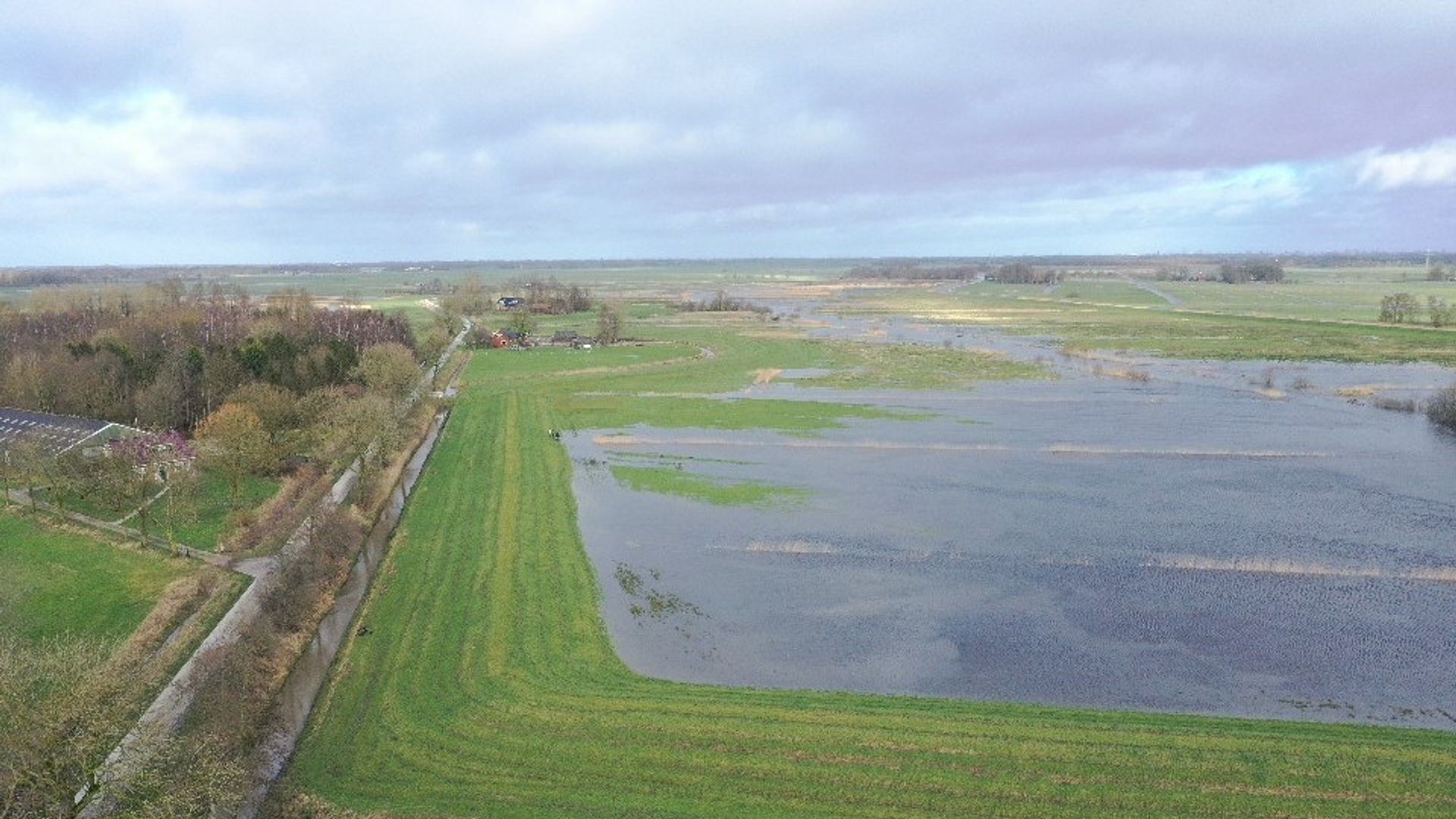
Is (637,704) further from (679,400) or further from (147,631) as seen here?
(679,400)

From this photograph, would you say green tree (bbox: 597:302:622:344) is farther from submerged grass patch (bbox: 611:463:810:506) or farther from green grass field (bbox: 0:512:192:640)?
green grass field (bbox: 0:512:192:640)

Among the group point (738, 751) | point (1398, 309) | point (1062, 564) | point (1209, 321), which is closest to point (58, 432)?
point (738, 751)

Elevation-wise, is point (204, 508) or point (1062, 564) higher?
point (204, 508)

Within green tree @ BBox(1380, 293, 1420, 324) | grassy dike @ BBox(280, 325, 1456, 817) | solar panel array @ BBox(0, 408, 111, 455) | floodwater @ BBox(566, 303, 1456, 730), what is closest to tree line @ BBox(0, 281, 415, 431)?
solar panel array @ BBox(0, 408, 111, 455)

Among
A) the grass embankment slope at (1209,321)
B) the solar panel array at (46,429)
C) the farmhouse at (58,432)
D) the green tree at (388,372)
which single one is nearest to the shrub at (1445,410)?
the grass embankment slope at (1209,321)

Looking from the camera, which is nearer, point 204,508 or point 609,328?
point 204,508

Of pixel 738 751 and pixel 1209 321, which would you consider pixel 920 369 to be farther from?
pixel 1209 321
